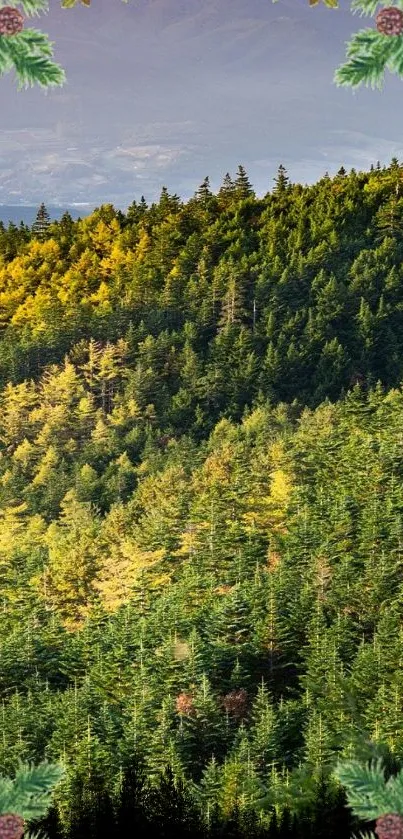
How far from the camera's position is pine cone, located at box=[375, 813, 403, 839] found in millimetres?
4508

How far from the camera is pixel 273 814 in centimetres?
6225

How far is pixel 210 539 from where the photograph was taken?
11456 centimetres

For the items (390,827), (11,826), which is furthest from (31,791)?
(390,827)

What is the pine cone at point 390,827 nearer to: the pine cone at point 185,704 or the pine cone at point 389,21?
the pine cone at point 389,21

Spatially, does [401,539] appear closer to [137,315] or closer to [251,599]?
[251,599]

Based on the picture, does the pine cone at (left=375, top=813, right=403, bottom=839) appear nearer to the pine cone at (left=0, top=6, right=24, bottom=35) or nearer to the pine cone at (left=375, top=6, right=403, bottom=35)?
the pine cone at (left=375, top=6, right=403, bottom=35)

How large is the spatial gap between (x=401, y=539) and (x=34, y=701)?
121ft

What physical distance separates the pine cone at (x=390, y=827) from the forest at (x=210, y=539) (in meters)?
2.13

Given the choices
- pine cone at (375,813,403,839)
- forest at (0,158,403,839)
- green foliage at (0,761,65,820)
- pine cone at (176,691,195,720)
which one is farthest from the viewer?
pine cone at (176,691,195,720)

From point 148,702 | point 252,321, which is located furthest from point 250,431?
point 148,702

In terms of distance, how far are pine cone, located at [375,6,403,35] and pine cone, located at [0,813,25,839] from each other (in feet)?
12.9
